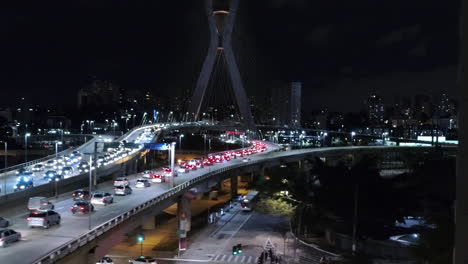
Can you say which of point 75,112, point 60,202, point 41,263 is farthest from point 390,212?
point 75,112

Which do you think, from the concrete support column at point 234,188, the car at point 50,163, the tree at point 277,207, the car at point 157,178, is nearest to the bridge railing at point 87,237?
the car at point 157,178

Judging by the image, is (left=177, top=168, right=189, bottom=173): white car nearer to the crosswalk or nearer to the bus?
the bus

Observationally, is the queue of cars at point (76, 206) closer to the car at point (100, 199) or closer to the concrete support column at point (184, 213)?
the car at point (100, 199)

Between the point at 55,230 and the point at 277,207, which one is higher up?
the point at 55,230

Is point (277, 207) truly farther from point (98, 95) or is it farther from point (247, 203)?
point (98, 95)

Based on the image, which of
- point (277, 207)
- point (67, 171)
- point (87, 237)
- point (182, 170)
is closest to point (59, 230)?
point (87, 237)

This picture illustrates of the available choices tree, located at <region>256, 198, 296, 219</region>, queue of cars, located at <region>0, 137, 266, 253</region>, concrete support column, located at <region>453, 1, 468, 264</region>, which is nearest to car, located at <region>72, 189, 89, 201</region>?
queue of cars, located at <region>0, 137, 266, 253</region>
